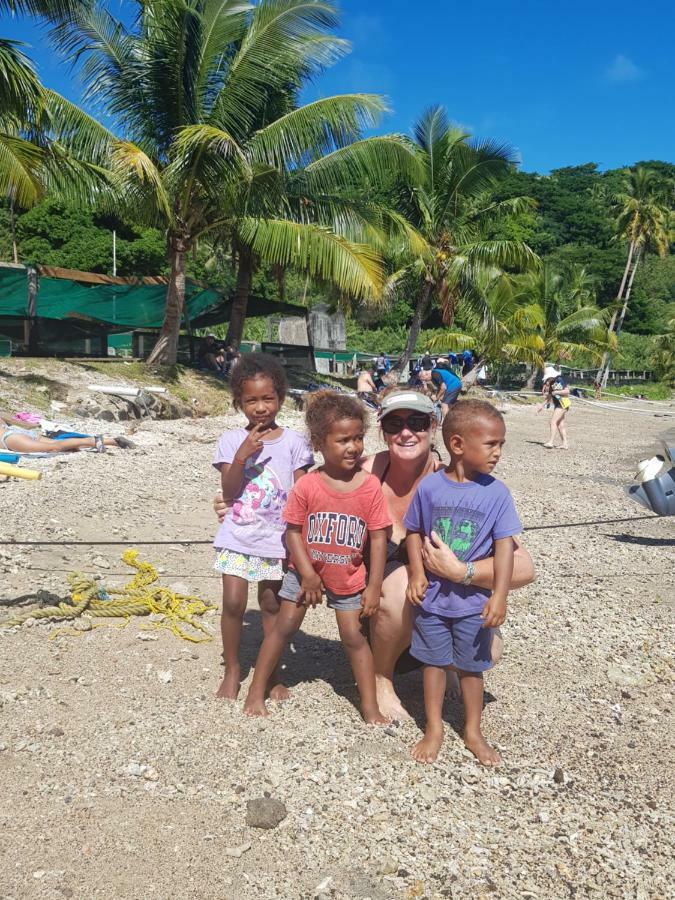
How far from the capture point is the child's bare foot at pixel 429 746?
295cm

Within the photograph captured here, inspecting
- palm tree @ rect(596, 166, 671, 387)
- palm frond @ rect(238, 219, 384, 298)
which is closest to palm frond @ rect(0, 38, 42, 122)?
palm frond @ rect(238, 219, 384, 298)

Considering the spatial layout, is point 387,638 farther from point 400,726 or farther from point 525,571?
point 525,571

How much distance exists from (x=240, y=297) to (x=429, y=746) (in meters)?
18.7

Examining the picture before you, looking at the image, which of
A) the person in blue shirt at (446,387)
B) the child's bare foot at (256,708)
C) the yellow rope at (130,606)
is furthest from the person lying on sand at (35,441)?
the child's bare foot at (256,708)

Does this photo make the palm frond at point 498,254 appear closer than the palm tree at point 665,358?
Yes

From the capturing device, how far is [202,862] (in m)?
2.32

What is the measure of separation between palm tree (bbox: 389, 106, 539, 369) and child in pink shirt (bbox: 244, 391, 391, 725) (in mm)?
20219

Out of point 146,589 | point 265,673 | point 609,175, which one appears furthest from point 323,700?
point 609,175

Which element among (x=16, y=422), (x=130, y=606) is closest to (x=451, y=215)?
(x=16, y=422)

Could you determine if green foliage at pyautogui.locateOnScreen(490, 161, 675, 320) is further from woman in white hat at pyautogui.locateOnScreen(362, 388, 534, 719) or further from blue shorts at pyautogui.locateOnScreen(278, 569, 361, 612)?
blue shorts at pyautogui.locateOnScreen(278, 569, 361, 612)

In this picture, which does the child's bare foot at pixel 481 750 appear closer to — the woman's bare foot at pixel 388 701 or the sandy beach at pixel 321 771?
the sandy beach at pixel 321 771

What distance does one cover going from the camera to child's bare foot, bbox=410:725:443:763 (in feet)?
9.68

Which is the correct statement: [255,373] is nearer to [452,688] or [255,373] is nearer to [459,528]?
[459,528]

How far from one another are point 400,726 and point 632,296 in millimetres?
61045
